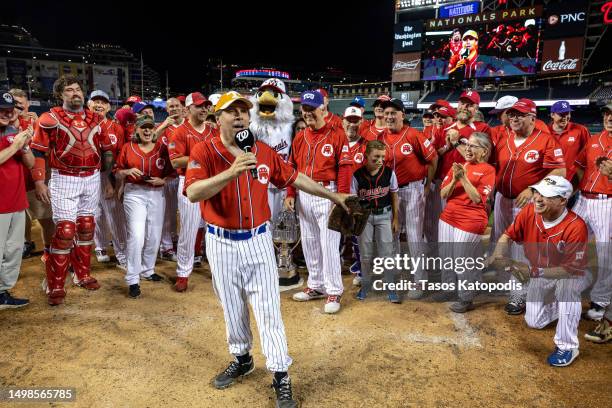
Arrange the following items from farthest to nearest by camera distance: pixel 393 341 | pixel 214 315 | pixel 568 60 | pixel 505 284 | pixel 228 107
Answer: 1. pixel 568 60
2. pixel 505 284
3. pixel 214 315
4. pixel 393 341
5. pixel 228 107

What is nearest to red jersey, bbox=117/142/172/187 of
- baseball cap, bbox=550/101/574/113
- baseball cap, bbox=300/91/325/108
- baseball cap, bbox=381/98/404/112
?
baseball cap, bbox=300/91/325/108

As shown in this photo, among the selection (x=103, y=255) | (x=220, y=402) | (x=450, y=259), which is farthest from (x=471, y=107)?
(x=103, y=255)

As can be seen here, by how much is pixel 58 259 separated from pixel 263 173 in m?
2.86

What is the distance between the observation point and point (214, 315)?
3.98m

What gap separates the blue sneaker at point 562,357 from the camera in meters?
Result: 3.11

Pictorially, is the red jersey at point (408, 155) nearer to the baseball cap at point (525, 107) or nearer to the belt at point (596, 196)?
the baseball cap at point (525, 107)

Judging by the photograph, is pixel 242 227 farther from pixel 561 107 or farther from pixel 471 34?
pixel 471 34

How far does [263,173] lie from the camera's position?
258 cm

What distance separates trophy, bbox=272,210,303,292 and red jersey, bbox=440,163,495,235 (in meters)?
1.85

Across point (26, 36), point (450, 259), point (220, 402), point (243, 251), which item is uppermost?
point (26, 36)

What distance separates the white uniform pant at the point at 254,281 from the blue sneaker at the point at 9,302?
2.80 metres

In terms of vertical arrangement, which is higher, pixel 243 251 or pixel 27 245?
pixel 243 251

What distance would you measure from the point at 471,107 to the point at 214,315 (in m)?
4.00

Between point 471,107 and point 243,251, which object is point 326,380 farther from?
point 471,107
